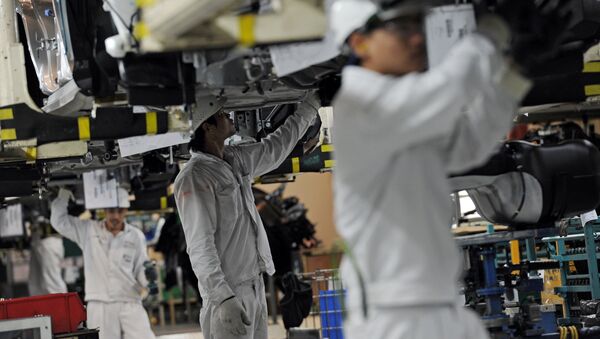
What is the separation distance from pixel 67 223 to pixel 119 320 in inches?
51.1

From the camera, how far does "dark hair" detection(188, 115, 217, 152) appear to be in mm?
6762

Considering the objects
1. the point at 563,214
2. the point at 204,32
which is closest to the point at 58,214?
the point at 563,214

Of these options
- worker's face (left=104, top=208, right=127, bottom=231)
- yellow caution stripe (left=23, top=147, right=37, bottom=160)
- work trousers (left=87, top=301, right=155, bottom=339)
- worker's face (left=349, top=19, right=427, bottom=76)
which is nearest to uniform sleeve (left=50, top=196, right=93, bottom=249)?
worker's face (left=104, top=208, right=127, bottom=231)

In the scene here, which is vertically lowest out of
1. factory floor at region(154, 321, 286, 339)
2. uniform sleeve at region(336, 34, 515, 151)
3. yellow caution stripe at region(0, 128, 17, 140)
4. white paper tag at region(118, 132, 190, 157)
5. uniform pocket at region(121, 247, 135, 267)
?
factory floor at region(154, 321, 286, 339)

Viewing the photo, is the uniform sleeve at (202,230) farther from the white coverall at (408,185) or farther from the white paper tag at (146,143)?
the white coverall at (408,185)

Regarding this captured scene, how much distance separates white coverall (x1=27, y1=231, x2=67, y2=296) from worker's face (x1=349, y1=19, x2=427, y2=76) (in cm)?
1346

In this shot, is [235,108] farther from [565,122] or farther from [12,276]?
[12,276]

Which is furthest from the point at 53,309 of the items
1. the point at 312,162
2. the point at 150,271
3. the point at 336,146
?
the point at 336,146

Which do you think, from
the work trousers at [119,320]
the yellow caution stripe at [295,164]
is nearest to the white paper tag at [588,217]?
the yellow caution stripe at [295,164]

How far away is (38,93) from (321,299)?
249cm

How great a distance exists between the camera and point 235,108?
742 centimetres

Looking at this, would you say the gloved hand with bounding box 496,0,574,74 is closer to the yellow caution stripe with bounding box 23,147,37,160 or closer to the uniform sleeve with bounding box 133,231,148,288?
the yellow caution stripe with bounding box 23,147,37,160

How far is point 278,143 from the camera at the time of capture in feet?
22.5

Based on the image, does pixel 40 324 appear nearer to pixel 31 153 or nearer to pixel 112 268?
pixel 31 153
